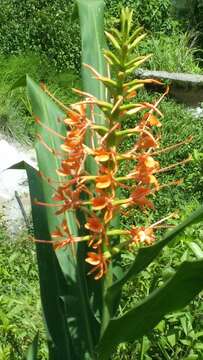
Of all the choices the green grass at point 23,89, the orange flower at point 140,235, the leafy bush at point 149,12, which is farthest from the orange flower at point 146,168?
the leafy bush at point 149,12

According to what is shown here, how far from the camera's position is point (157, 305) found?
1.44 meters

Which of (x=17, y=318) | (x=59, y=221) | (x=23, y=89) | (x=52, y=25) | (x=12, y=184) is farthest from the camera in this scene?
(x=52, y=25)

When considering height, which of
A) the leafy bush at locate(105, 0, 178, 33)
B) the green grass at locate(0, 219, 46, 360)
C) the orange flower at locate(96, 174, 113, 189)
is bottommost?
the green grass at locate(0, 219, 46, 360)

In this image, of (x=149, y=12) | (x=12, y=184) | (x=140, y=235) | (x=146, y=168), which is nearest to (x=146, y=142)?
(x=146, y=168)

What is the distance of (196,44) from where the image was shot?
774 cm

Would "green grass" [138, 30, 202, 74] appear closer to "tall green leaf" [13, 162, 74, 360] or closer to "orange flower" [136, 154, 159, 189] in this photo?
"tall green leaf" [13, 162, 74, 360]

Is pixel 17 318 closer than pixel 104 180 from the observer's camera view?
No

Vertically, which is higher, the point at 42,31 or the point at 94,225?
the point at 94,225

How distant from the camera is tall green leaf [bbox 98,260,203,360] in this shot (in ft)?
4.51

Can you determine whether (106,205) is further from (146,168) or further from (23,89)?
(23,89)

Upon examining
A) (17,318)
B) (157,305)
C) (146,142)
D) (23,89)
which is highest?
(146,142)

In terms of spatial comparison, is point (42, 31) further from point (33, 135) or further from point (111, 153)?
point (111, 153)

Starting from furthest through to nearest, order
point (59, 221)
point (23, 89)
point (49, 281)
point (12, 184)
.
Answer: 1. point (23, 89)
2. point (12, 184)
3. point (49, 281)
4. point (59, 221)

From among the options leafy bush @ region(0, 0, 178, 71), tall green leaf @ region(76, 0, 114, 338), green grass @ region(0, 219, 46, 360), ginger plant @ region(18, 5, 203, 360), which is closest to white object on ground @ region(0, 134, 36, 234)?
green grass @ region(0, 219, 46, 360)
